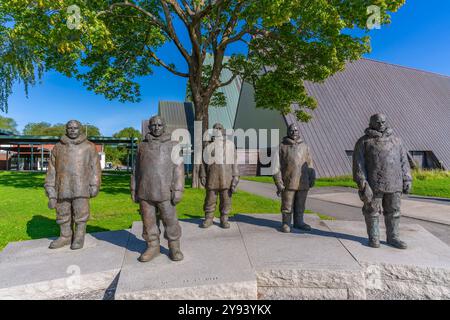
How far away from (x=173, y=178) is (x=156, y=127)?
713mm

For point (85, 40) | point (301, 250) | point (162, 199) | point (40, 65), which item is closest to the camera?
point (162, 199)

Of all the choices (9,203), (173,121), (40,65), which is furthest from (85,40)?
(173,121)

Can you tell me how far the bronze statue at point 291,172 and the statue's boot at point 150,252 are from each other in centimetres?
228

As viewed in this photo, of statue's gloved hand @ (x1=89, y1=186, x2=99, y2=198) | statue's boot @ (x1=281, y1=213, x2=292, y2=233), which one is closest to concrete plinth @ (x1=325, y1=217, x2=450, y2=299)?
statue's boot @ (x1=281, y1=213, x2=292, y2=233)

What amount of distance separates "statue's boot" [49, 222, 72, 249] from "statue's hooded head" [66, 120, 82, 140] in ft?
4.43

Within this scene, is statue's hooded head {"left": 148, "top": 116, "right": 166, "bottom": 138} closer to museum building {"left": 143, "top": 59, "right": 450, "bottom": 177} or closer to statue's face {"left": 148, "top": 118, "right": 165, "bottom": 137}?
statue's face {"left": 148, "top": 118, "right": 165, "bottom": 137}

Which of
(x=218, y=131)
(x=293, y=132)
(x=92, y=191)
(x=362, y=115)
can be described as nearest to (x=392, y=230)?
(x=293, y=132)

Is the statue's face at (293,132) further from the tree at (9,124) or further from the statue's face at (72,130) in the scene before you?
the tree at (9,124)

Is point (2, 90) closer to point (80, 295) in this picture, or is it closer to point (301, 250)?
point (80, 295)

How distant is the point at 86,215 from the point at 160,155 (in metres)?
1.63

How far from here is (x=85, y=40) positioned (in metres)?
7.20

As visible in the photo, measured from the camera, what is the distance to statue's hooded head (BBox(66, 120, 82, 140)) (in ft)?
12.4

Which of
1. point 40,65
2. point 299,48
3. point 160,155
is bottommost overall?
point 160,155

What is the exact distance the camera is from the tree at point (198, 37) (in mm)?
7020
